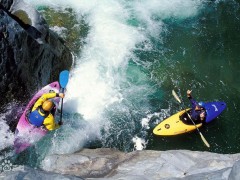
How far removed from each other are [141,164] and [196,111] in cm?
309

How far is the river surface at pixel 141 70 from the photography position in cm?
1023

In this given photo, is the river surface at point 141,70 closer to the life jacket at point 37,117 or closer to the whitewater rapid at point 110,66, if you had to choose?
the whitewater rapid at point 110,66

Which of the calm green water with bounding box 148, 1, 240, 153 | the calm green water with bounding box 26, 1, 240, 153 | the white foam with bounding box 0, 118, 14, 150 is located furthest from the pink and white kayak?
the calm green water with bounding box 148, 1, 240, 153

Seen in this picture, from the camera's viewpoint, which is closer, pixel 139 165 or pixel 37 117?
pixel 139 165

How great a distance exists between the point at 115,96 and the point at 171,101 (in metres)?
1.79

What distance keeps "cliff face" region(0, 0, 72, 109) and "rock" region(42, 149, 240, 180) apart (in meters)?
2.13

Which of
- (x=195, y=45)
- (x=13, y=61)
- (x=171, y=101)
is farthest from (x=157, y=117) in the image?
(x=13, y=61)

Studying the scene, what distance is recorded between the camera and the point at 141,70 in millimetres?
12102

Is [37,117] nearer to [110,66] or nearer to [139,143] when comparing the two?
[139,143]

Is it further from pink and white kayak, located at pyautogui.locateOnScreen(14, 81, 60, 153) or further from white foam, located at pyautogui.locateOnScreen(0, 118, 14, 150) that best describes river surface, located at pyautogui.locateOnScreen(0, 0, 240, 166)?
pink and white kayak, located at pyautogui.locateOnScreen(14, 81, 60, 153)

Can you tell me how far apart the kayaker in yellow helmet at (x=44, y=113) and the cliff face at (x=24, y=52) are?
24.2 inches

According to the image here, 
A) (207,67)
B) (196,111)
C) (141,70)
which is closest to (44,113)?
(141,70)

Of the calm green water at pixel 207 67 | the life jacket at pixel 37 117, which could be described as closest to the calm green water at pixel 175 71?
the calm green water at pixel 207 67

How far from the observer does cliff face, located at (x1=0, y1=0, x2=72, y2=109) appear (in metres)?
8.68
